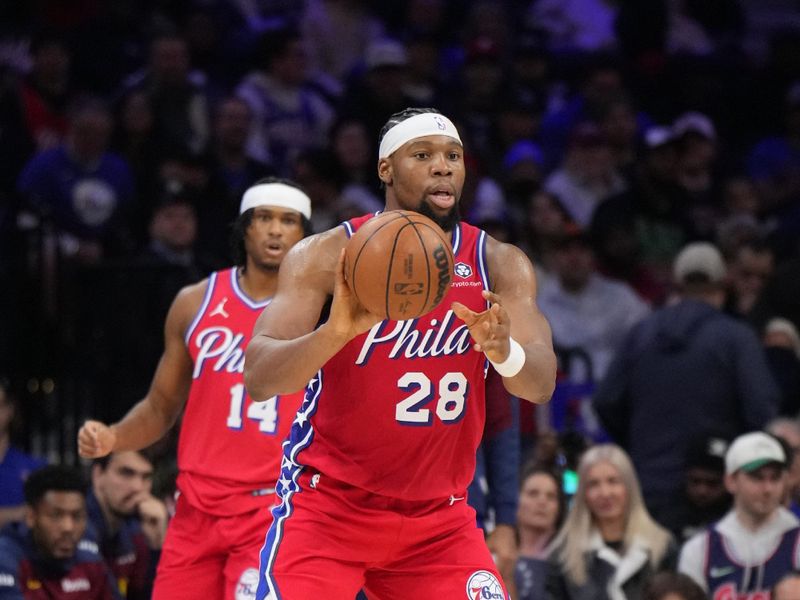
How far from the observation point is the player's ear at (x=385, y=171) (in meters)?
4.85

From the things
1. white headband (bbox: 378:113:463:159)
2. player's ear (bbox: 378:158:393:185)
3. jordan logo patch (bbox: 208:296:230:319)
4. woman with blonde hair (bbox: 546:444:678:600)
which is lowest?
woman with blonde hair (bbox: 546:444:678:600)

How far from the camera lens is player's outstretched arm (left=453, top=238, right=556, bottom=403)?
13.7 ft

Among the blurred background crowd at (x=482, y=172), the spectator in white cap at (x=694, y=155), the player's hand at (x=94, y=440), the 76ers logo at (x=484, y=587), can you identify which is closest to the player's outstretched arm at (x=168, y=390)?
the player's hand at (x=94, y=440)

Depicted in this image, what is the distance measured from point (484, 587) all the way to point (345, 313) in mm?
1008

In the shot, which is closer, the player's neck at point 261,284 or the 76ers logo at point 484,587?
the 76ers logo at point 484,587

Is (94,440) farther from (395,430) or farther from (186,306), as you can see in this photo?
(395,430)

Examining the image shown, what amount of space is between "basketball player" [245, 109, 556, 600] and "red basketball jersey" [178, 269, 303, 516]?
1.22 metres

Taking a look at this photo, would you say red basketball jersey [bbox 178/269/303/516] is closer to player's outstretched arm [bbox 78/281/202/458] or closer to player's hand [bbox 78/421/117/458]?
player's outstretched arm [bbox 78/281/202/458]

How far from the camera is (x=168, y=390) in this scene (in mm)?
6297

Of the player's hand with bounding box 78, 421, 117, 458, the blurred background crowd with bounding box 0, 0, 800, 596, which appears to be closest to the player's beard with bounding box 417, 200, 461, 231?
the blurred background crowd with bounding box 0, 0, 800, 596

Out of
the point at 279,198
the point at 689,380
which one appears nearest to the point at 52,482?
the point at 279,198

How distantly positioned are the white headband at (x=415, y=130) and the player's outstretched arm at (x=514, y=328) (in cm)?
39

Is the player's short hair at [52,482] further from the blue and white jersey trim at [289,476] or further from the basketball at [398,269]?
the basketball at [398,269]

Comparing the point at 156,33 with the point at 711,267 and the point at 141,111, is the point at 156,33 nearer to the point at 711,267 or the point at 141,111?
the point at 141,111
